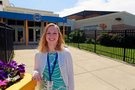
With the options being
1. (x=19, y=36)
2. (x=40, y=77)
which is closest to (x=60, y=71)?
(x=40, y=77)

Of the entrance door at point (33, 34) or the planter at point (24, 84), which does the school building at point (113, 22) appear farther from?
the planter at point (24, 84)

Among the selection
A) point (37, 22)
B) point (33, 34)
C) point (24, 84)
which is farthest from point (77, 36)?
point (24, 84)

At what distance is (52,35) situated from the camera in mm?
2842

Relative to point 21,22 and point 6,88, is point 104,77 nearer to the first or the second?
point 6,88

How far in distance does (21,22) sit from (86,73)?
22.7m

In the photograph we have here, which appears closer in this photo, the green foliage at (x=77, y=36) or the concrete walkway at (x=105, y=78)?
the concrete walkway at (x=105, y=78)

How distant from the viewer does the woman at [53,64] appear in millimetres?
2686

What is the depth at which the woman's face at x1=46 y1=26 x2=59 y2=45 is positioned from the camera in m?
2.85

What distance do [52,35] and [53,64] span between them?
0.41m

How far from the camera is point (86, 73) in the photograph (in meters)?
8.34

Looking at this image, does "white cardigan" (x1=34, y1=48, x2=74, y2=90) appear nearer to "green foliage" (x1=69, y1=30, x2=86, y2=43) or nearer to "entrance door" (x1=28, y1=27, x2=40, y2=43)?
"green foliage" (x1=69, y1=30, x2=86, y2=43)

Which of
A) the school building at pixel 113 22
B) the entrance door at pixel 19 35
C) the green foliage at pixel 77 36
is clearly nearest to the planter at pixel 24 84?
the green foliage at pixel 77 36

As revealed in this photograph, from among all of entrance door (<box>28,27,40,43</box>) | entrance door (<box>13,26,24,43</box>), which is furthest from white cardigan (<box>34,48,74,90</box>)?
entrance door (<box>28,27,40,43</box>)

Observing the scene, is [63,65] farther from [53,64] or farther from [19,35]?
[19,35]
